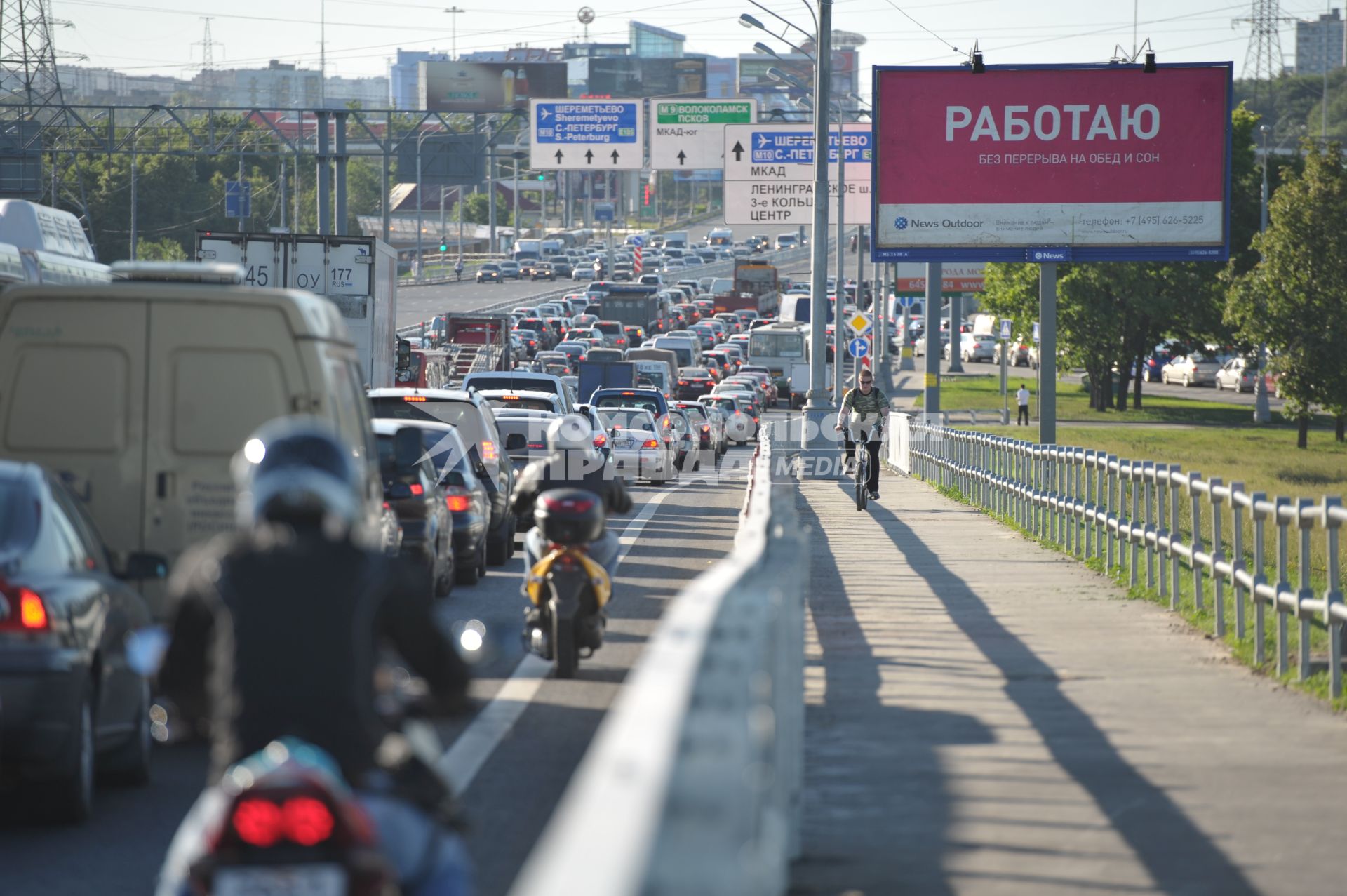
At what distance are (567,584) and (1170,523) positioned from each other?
5747 mm

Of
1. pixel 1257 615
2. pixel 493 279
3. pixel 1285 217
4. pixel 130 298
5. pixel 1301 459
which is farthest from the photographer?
pixel 493 279

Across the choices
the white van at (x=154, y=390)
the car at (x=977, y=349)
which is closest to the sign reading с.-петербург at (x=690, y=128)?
the car at (x=977, y=349)

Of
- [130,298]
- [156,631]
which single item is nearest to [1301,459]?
[130,298]

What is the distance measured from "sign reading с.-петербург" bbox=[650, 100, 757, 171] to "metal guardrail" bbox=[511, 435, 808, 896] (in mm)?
62159

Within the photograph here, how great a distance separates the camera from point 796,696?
8312 millimetres

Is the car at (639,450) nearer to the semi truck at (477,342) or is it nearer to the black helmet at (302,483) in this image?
the semi truck at (477,342)

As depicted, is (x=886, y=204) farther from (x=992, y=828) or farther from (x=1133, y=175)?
(x=992, y=828)

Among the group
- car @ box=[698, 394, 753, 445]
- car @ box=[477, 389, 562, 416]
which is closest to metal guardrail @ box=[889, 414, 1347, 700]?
car @ box=[477, 389, 562, 416]

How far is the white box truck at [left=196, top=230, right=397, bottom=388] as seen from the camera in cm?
3388

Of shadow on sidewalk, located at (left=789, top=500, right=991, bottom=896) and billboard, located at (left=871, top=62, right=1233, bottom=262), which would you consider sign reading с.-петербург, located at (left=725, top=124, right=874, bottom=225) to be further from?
shadow on sidewalk, located at (left=789, top=500, right=991, bottom=896)

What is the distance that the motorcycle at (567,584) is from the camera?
39.5ft

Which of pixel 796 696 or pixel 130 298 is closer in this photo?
pixel 796 696

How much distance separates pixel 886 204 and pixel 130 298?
24489 millimetres

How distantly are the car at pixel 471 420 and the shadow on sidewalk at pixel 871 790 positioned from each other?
727 centimetres
